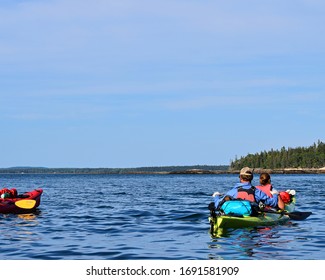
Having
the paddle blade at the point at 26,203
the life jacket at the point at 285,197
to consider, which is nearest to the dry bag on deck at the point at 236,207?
the life jacket at the point at 285,197

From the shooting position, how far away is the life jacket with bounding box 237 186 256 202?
2097 centimetres

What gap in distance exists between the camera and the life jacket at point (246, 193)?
826 inches

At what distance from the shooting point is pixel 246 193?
21016mm

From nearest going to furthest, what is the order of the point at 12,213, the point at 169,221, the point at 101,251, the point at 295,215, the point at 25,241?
the point at 101,251 → the point at 25,241 → the point at 295,215 → the point at 169,221 → the point at 12,213

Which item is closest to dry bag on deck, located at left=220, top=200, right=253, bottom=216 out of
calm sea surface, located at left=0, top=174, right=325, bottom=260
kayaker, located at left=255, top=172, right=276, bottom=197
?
calm sea surface, located at left=0, top=174, right=325, bottom=260

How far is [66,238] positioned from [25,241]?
1411mm

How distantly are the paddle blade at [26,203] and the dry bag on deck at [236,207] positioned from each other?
41.5 feet

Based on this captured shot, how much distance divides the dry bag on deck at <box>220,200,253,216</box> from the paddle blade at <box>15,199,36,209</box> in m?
12.6

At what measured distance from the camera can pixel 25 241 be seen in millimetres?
19156

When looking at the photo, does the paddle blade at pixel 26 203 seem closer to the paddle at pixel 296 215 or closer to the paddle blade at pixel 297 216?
the paddle at pixel 296 215

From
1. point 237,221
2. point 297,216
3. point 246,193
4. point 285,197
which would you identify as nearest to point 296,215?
point 297,216

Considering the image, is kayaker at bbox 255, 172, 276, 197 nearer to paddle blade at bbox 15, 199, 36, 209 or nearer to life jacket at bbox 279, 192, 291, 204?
life jacket at bbox 279, 192, 291, 204
